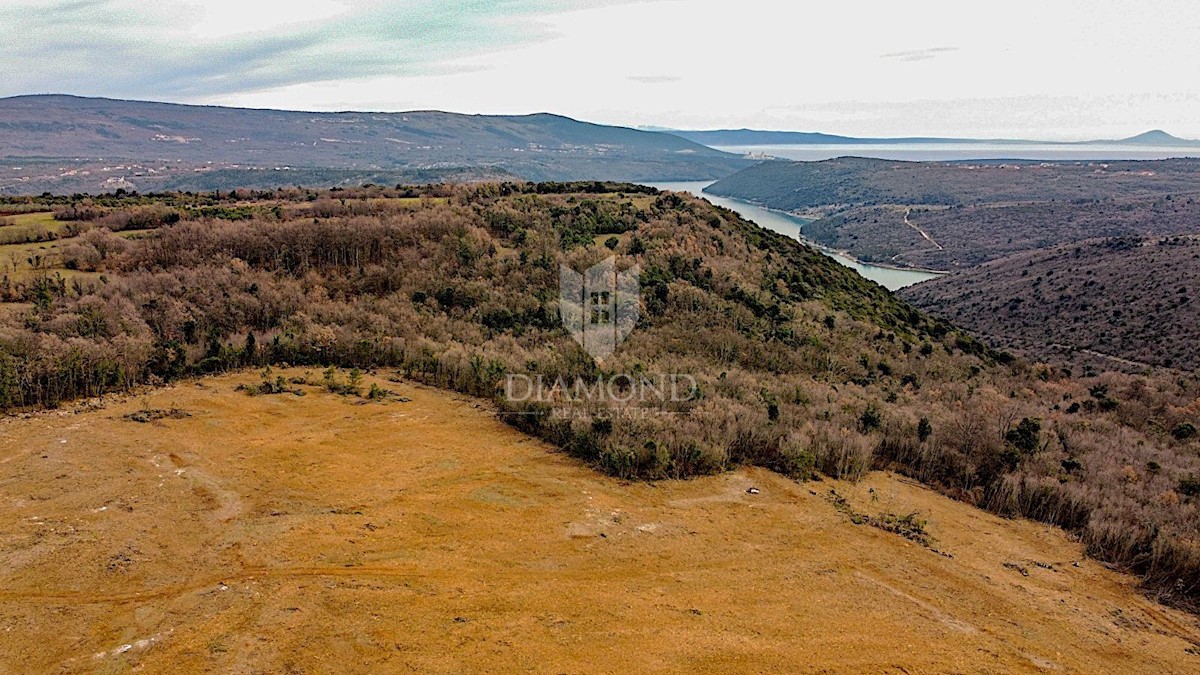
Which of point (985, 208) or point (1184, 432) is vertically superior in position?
point (985, 208)

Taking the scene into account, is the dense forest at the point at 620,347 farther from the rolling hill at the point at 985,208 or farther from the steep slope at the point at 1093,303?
the rolling hill at the point at 985,208

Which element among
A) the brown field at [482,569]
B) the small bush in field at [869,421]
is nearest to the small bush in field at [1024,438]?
the brown field at [482,569]

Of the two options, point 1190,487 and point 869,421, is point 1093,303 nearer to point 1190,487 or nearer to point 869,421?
point 1190,487

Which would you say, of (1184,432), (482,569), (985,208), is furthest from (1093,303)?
(985,208)

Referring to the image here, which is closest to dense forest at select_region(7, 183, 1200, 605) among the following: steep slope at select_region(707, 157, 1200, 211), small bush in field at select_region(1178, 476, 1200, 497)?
small bush in field at select_region(1178, 476, 1200, 497)

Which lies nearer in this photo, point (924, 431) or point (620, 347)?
point (924, 431)
